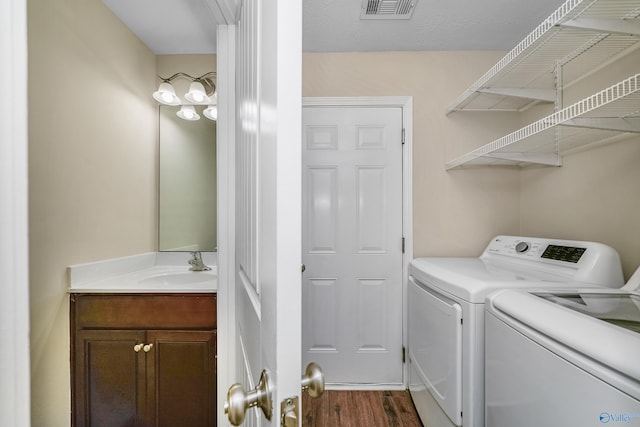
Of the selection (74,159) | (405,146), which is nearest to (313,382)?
(74,159)

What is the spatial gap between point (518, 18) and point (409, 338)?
2.13 meters

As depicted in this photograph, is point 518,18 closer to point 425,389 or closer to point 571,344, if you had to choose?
point 571,344

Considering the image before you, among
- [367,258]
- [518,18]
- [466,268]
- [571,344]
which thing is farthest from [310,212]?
[518,18]

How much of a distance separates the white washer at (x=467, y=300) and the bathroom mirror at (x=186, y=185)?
4.72 ft

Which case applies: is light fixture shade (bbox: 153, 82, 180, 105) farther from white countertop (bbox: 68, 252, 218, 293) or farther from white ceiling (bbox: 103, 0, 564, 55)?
white countertop (bbox: 68, 252, 218, 293)

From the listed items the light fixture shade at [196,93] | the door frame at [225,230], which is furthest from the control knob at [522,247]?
the light fixture shade at [196,93]

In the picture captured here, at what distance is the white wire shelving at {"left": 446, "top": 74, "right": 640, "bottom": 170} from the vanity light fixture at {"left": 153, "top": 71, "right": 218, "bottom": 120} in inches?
66.9

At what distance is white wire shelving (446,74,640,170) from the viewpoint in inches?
39.4

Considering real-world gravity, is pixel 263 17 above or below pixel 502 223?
above

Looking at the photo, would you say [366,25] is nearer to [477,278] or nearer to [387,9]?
[387,9]

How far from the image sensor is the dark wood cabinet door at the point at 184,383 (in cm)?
146

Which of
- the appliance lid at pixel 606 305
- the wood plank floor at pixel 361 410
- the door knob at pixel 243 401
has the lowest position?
the wood plank floor at pixel 361 410

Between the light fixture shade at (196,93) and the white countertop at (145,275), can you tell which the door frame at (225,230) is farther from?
the light fixture shade at (196,93)

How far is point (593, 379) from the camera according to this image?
0.69 metres
